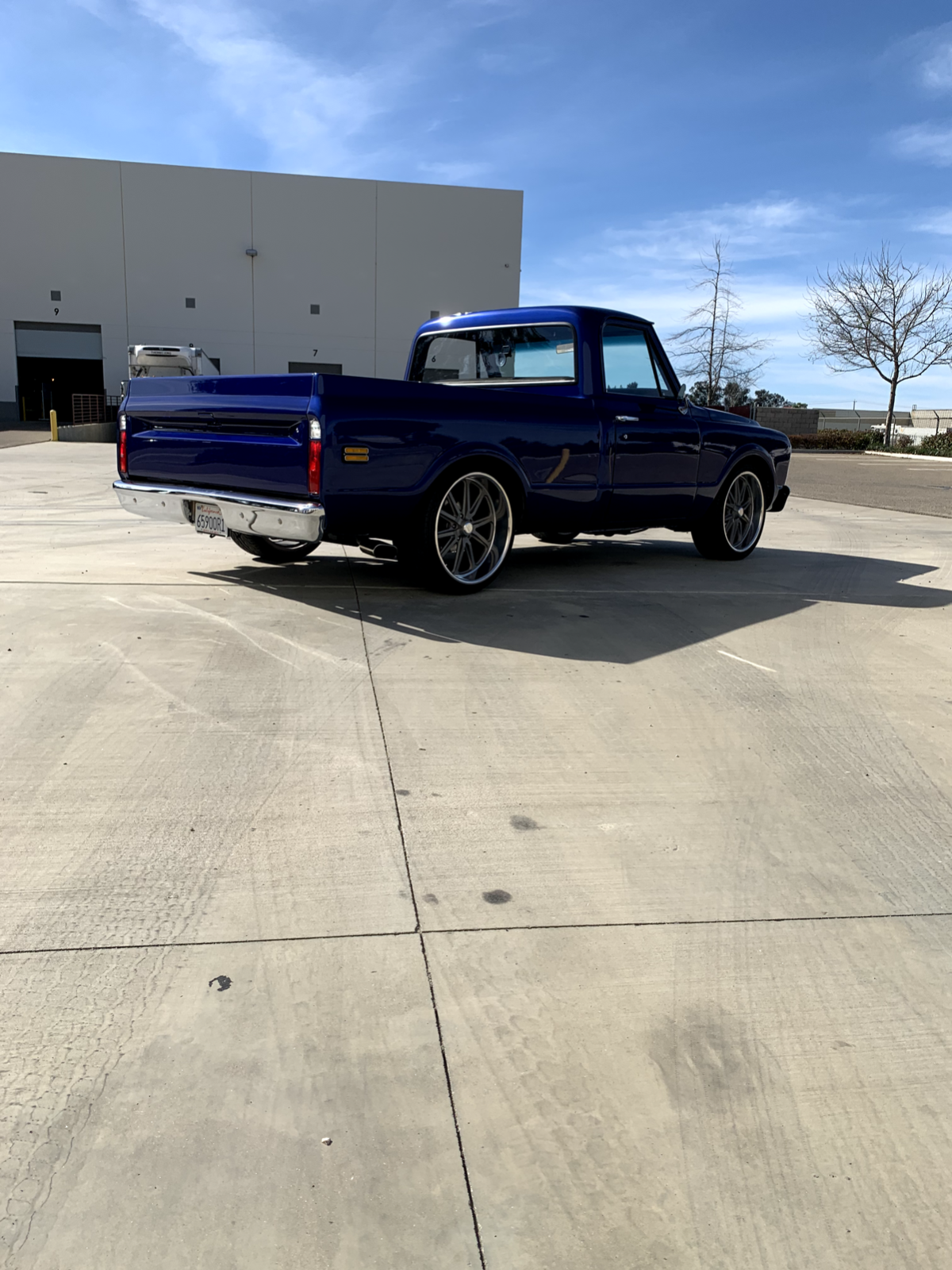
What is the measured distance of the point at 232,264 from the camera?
132ft

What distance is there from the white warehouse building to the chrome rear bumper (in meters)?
34.3

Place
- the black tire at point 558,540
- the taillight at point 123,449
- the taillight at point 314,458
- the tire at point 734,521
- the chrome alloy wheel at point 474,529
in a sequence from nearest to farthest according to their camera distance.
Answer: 1. the taillight at point 314,458
2. the chrome alloy wheel at point 474,529
3. the taillight at point 123,449
4. the tire at point 734,521
5. the black tire at point 558,540

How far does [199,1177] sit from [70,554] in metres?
6.67

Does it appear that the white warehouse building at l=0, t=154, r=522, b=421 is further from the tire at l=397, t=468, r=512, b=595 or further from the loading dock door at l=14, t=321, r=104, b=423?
the tire at l=397, t=468, r=512, b=595

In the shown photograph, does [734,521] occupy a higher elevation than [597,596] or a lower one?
higher

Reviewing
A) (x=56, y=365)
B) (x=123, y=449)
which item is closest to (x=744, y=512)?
(x=123, y=449)

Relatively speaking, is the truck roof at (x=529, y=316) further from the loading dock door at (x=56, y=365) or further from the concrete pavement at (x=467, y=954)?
the loading dock door at (x=56, y=365)

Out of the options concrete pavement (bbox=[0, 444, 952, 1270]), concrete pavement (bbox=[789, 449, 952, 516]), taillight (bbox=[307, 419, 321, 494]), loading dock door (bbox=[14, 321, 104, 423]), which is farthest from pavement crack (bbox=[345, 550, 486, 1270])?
loading dock door (bbox=[14, 321, 104, 423])

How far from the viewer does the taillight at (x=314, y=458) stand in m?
5.59

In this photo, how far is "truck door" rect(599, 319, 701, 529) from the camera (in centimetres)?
734

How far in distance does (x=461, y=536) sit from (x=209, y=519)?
5.23 ft

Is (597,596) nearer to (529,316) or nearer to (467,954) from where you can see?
(529,316)

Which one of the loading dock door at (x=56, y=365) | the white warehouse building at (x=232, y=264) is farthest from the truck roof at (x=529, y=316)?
the loading dock door at (x=56, y=365)

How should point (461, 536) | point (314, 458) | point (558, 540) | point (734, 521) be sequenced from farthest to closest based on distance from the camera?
point (558, 540)
point (734, 521)
point (461, 536)
point (314, 458)
